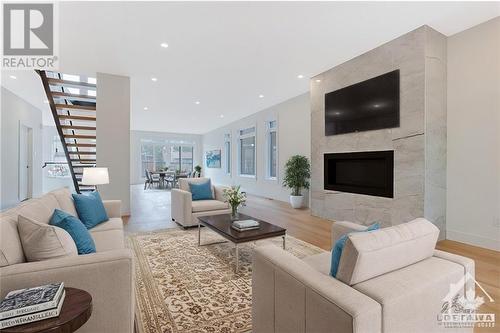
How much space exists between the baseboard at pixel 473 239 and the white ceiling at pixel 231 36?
9.46 feet

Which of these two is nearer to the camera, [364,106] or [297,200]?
[364,106]

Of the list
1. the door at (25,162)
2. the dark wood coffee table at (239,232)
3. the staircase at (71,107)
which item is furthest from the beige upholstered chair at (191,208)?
the door at (25,162)

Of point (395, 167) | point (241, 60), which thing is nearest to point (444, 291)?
point (395, 167)

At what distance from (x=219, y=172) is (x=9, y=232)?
36.1ft

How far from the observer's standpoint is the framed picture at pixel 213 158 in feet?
41.1

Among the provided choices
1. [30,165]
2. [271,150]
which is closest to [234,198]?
[271,150]

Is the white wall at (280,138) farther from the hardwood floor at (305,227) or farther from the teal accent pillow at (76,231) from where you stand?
the teal accent pillow at (76,231)

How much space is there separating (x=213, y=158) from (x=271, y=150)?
5.35m

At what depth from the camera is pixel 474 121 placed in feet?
11.3

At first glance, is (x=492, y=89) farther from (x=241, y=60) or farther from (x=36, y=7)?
(x=36, y=7)

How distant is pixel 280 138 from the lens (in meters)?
7.61

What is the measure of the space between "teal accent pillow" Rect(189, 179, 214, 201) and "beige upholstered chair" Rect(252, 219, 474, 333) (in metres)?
3.25

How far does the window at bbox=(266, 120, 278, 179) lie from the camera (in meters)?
8.21

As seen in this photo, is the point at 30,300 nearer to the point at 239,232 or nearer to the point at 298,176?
the point at 239,232
